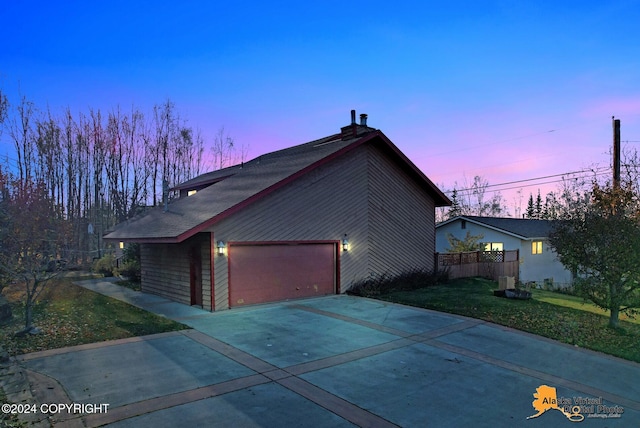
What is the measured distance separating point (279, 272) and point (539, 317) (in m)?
7.54

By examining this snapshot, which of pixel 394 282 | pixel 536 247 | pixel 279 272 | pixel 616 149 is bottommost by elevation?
pixel 394 282

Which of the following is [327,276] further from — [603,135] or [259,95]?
[603,135]

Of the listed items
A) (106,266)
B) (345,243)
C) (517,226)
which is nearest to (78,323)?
(345,243)

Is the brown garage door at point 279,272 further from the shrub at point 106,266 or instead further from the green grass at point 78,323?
the shrub at point 106,266

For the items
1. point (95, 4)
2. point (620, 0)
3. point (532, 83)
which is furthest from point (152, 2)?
point (532, 83)

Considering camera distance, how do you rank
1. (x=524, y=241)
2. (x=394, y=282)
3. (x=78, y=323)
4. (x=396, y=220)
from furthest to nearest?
(x=524, y=241), (x=396, y=220), (x=394, y=282), (x=78, y=323)

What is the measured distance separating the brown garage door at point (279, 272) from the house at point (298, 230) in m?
0.03

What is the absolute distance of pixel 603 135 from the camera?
1822 cm

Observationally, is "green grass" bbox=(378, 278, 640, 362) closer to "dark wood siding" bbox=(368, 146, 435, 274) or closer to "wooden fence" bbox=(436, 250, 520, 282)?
"dark wood siding" bbox=(368, 146, 435, 274)

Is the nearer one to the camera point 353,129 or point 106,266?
point 353,129

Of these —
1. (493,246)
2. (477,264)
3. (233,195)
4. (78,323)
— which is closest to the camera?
(78,323)

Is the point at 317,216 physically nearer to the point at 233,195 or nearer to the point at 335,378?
the point at 233,195

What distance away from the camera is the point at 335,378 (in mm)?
5547

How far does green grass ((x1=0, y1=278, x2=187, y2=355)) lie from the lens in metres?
7.35
